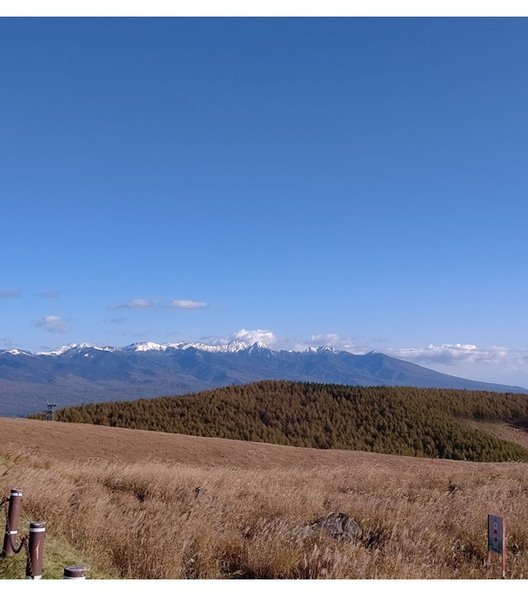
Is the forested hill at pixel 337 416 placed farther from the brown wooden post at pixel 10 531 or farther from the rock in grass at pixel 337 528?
the brown wooden post at pixel 10 531

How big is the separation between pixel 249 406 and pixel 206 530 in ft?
170

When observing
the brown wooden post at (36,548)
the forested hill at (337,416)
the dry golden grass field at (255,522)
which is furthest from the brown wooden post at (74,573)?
the forested hill at (337,416)

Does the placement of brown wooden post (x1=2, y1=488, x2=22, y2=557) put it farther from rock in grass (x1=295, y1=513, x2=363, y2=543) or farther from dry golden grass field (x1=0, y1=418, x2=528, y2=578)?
rock in grass (x1=295, y1=513, x2=363, y2=543)

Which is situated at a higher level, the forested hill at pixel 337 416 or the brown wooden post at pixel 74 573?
the brown wooden post at pixel 74 573

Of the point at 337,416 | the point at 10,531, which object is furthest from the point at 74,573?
the point at 337,416

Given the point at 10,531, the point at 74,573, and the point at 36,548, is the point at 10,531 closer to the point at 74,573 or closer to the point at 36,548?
the point at 36,548

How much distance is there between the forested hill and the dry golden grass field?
33.8 metres

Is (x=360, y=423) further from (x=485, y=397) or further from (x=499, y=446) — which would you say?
(x=485, y=397)

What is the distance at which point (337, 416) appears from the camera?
189 feet

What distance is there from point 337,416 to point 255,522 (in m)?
48.8

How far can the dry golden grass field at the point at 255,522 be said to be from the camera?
7.35 metres

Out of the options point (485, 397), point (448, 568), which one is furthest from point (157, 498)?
point (485, 397)

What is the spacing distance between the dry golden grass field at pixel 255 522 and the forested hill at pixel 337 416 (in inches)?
1329
